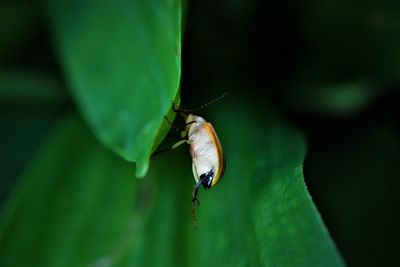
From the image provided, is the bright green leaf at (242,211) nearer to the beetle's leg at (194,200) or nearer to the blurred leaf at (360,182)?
the beetle's leg at (194,200)

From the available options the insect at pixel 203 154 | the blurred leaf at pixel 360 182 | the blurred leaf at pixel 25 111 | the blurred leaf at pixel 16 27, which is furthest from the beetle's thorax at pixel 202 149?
the blurred leaf at pixel 16 27

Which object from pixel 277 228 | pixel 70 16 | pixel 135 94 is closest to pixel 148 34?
pixel 135 94

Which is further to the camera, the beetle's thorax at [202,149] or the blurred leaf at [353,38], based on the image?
the blurred leaf at [353,38]

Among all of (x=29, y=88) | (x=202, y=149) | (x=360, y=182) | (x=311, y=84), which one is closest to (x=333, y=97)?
(x=311, y=84)

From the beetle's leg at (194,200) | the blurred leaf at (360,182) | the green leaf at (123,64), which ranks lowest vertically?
the blurred leaf at (360,182)

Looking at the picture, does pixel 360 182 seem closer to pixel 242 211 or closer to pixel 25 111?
pixel 242 211

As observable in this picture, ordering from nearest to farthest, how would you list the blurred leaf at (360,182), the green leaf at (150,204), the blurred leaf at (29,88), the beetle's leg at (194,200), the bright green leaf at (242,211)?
the bright green leaf at (242,211) < the green leaf at (150,204) < the beetle's leg at (194,200) < the blurred leaf at (360,182) < the blurred leaf at (29,88)

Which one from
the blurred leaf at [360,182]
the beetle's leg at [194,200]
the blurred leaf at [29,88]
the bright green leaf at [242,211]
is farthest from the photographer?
the blurred leaf at [29,88]

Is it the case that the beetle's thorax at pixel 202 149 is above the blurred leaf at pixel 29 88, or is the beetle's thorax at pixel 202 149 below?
above
